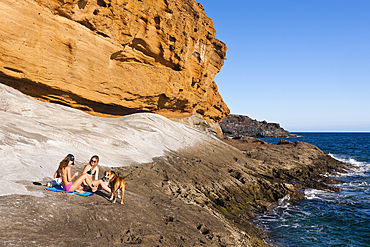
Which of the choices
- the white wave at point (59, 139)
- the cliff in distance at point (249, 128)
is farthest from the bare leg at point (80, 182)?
the cliff in distance at point (249, 128)

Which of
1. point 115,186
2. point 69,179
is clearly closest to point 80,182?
point 69,179

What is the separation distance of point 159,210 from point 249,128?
309 feet

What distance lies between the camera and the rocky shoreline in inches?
202

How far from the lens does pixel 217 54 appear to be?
3250cm

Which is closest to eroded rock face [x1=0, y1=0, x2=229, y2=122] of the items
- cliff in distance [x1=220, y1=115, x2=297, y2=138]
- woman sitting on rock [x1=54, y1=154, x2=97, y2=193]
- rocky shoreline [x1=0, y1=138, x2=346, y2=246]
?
rocky shoreline [x1=0, y1=138, x2=346, y2=246]

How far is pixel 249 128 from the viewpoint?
3844 inches

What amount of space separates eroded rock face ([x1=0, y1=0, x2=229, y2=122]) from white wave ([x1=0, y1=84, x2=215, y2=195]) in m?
1.51

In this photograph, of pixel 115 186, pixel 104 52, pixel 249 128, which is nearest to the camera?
pixel 115 186

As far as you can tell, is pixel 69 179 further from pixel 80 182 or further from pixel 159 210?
pixel 159 210

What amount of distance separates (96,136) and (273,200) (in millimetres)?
10964

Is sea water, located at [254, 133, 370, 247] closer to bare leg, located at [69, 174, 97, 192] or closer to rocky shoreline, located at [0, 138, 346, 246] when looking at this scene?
rocky shoreline, located at [0, 138, 346, 246]

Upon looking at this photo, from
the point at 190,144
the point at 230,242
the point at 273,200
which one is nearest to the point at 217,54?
the point at 190,144

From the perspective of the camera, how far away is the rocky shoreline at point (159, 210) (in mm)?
5137

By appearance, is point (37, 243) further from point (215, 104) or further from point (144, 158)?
point (215, 104)
